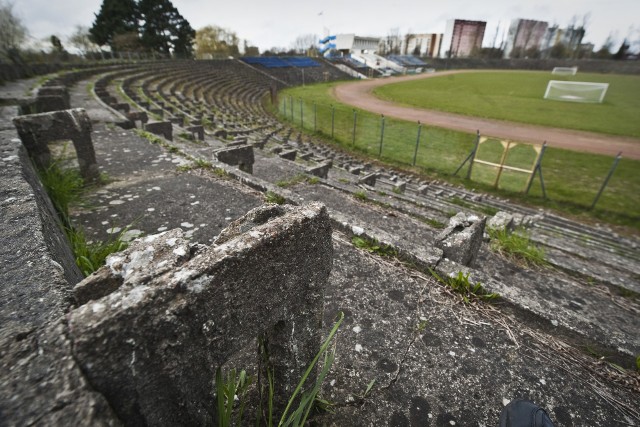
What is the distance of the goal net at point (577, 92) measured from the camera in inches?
1652

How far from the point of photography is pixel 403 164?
16.3 meters

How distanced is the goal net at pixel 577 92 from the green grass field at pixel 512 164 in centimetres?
3165

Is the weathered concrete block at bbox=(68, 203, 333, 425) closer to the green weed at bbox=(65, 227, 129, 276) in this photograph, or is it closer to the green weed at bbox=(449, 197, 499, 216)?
the green weed at bbox=(65, 227, 129, 276)

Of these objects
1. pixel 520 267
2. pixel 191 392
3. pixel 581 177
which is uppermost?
pixel 191 392

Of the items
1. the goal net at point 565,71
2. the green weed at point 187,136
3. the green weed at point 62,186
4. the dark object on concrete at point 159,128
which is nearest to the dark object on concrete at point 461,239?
the green weed at point 62,186

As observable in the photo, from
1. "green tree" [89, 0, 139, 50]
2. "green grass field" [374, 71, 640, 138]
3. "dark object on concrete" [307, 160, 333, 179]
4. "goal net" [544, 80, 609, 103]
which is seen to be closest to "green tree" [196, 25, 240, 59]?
"green tree" [89, 0, 139, 50]

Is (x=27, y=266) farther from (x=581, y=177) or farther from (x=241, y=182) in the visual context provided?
(x=581, y=177)

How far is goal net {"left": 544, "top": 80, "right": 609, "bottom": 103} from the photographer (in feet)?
138

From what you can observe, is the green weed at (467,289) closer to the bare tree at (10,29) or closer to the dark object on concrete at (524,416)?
the dark object on concrete at (524,416)

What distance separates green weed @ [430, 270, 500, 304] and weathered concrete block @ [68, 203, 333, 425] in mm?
2041

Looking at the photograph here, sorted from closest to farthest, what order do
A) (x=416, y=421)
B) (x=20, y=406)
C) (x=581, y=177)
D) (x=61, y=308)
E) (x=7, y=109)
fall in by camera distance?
(x=20, y=406), (x=61, y=308), (x=416, y=421), (x=7, y=109), (x=581, y=177)

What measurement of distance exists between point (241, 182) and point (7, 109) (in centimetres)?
493

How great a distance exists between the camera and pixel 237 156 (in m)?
7.19

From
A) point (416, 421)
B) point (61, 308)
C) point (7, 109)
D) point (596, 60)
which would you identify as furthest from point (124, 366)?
point (596, 60)
